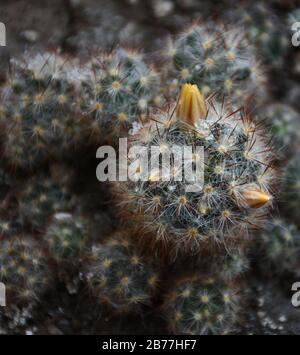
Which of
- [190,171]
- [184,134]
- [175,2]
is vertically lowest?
[190,171]

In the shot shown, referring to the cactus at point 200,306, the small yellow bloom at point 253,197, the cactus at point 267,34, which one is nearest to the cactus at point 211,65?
the cactus at point 267,34

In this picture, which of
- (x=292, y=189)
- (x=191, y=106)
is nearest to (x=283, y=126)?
(x=292, y=189)

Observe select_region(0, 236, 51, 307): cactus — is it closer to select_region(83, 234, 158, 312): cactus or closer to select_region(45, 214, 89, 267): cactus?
select_region(45, 214, 89, 267): cactus

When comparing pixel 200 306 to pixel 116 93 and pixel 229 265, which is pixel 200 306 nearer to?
pixel 229 265

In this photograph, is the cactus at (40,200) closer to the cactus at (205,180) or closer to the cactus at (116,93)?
the cactus at (116,93)

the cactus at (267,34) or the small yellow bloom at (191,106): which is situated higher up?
the cactus at (267,34)

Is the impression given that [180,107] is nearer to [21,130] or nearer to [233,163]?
[233,163]

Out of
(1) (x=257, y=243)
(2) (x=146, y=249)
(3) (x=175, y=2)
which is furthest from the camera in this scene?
(3) (x=175, y=2)
